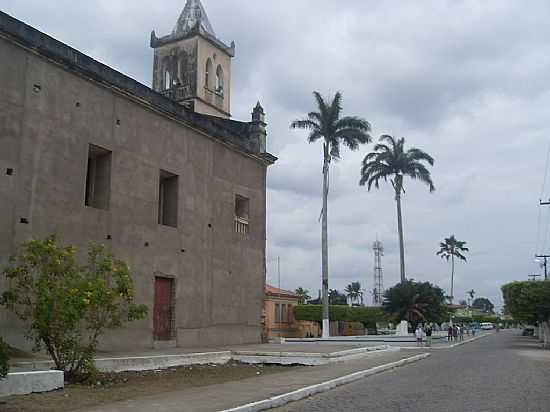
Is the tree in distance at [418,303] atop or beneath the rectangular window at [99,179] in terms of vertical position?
beneath

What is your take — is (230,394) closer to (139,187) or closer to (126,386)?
(126,386)

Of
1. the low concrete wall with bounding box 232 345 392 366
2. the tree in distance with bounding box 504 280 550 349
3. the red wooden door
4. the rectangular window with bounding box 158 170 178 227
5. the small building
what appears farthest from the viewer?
the small building

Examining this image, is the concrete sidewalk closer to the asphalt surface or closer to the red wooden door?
the asphalt surface

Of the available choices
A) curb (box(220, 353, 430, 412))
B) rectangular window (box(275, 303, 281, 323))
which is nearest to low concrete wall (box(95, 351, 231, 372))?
curb (box(220, 353, 430, 412))

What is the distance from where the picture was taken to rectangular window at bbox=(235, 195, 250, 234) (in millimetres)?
24406

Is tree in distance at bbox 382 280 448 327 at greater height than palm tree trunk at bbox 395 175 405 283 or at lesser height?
lesser

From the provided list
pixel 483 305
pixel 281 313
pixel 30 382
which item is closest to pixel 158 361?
pixel 30 382

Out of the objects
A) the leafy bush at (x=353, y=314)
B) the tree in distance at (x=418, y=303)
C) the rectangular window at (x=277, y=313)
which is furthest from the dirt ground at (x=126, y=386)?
the leafy bush at (x=353, y=314)

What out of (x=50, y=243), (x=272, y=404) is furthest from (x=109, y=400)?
(x=50, y=243)

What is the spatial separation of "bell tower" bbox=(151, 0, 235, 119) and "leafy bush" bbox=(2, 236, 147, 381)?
25747mm

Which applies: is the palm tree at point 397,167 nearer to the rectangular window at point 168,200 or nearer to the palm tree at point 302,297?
the palm tree at point 302,297

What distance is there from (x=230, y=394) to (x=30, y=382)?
11.3ft

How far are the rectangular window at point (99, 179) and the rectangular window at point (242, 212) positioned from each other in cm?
758

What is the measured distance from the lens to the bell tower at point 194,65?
1512 inches
